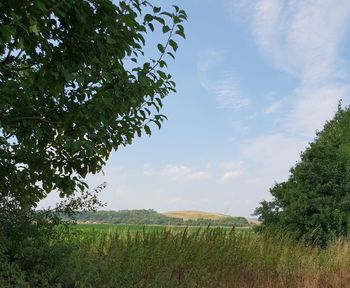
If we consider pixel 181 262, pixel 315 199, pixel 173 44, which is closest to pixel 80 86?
pixel 173 44

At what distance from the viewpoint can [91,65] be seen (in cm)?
578

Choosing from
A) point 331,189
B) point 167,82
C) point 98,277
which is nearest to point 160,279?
point 98,277

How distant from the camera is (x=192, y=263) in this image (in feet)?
33.0

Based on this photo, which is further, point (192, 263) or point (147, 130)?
point (192, 263)

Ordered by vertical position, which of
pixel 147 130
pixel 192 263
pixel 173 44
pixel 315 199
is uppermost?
pixel 315 199

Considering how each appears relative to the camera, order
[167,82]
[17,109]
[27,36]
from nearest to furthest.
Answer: [27,36], [17,109], [167,82]

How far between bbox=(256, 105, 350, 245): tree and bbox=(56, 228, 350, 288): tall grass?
405 cm

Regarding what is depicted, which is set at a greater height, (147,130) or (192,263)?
(147,130)

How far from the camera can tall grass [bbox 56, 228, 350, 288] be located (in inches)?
318

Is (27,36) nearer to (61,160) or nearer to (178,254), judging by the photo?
(61,160)

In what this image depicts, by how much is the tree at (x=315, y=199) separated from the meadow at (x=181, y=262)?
3789 mm

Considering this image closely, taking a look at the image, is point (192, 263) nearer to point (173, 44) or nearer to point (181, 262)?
point (181, 262)

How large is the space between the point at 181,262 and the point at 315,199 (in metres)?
8.68

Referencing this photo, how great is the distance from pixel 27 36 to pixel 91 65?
2.90 ft
